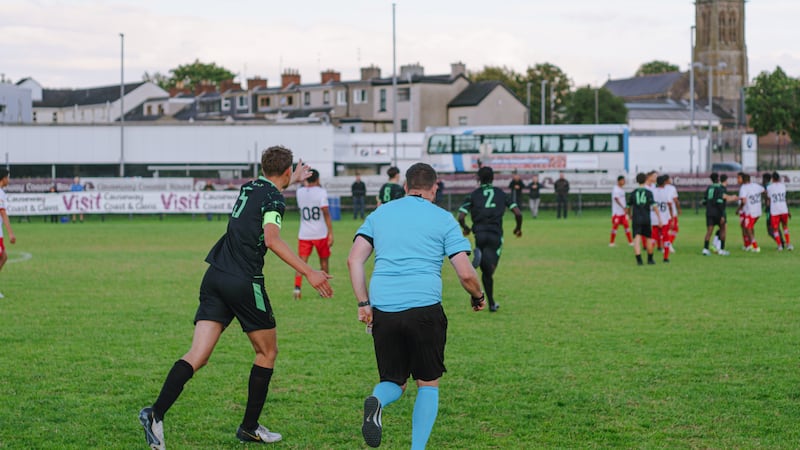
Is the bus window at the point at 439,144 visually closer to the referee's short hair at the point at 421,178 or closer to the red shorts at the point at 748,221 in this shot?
the red shorts at the point at 748,221

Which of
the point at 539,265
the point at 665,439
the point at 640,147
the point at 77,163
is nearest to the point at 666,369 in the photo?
the point at 665,439

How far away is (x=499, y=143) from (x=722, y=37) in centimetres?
11086

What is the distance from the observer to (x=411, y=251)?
634 cm

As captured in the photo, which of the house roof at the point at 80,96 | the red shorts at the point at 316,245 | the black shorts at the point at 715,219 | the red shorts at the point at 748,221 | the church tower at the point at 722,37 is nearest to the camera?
the red shorts at the point at 316,245

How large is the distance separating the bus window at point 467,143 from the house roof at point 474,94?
27.9 meters

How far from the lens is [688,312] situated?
45.7 feet

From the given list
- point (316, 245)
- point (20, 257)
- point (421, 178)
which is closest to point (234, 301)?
point (421, 178)

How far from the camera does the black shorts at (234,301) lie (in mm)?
6922

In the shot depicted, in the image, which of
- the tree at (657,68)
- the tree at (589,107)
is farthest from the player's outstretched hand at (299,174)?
the tree at (657,68)

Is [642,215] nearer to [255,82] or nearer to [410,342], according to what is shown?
[410,342]

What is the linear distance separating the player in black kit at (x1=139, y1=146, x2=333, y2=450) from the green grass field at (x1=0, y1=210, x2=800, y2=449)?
0.48m

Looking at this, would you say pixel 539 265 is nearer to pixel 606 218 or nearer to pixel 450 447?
pixel 450 447

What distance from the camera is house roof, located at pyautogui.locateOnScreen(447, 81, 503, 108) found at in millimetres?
87625

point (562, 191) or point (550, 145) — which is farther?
point (550, 145)
